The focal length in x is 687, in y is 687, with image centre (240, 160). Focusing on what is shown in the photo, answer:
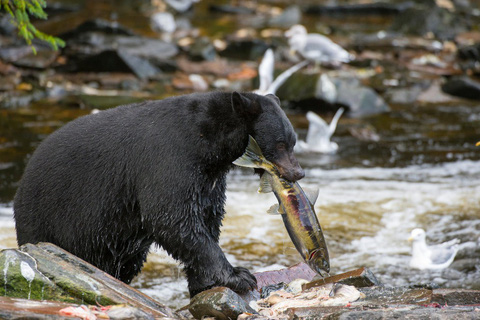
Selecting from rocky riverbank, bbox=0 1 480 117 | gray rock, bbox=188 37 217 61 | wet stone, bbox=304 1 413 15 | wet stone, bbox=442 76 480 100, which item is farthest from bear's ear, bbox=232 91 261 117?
wet stone, bbox=304 1 413 15

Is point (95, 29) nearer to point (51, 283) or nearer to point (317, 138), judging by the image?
point (317, 138)

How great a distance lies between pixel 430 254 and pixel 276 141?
303 centimetres

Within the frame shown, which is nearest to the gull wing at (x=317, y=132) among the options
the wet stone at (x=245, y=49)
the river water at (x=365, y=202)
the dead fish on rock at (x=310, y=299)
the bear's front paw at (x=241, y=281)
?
the river water at (x=365, y=202)

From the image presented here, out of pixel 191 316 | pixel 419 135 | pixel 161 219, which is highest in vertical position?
pixel 161 219

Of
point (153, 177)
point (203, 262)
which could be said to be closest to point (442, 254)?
point (203, 262)

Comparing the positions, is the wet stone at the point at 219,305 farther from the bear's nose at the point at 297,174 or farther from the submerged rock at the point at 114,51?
the submerged rock at the point at 114,51

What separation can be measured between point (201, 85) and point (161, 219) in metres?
10.6

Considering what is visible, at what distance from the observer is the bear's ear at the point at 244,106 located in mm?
4801

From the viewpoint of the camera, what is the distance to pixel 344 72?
17281 mm

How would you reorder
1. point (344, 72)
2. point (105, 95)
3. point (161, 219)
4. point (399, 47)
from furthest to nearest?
point (399, 47)
point (344, 72)
point (105, 95)
point (161, 219)

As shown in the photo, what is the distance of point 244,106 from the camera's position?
485cm

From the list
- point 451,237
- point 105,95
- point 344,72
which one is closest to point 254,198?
point 451,237

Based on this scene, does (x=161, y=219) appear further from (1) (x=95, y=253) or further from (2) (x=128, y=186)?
(1) (x=95, y=253)

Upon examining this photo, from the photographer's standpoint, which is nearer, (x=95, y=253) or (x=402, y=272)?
(x=95, y=253)
